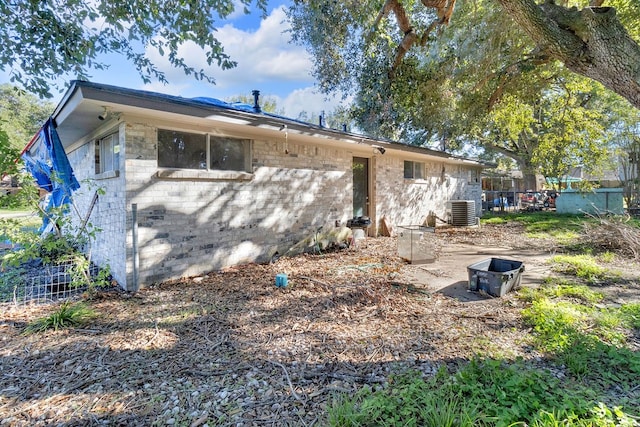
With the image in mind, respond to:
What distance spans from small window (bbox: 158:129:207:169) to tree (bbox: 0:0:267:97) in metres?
1.07

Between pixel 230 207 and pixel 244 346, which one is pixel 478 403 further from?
pixel 230 207

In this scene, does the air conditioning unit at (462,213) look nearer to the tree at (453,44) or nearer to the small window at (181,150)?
the tree at (453,44)

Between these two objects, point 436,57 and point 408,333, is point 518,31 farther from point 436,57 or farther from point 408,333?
point 408,333

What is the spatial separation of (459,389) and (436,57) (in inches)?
331

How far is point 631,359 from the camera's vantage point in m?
2.63

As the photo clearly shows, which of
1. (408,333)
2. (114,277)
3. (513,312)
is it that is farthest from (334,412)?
(114,277)

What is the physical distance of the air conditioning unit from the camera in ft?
38.7

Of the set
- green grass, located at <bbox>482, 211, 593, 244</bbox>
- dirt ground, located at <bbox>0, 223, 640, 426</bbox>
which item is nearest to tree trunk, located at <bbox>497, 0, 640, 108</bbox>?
dirt ground, located at <bbox>0, 223, 640, 426</bbox>

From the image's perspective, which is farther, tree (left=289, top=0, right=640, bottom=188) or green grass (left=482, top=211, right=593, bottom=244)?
green grass (left=482, top=211, right=593, bottom=244)

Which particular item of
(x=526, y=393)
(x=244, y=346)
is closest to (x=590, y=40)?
(x=526, y=393)

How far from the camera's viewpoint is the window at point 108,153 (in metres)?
5.16

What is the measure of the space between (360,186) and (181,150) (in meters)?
5.49

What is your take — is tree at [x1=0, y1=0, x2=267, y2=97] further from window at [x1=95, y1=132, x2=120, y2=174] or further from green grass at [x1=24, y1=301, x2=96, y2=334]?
green grass at [x1=24, y1=301, x2=96, y2=334]

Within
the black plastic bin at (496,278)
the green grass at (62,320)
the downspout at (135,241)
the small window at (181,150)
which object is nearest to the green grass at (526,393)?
the black plastic bin at (496,278)
